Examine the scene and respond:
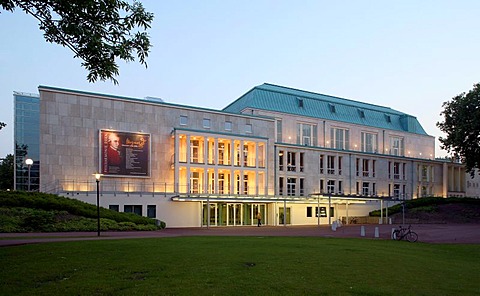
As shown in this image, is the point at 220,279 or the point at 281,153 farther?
the point at 281,153

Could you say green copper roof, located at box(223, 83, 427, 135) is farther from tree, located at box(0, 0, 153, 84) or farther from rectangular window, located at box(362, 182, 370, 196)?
tree, located at box(0, 0, 153, 84)

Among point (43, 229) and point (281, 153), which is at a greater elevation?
point (281, 153)

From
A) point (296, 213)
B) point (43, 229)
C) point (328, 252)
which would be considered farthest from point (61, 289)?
point (296, 213)

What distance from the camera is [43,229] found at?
31.2m

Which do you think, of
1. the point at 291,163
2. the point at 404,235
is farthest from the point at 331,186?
the point at 404,235

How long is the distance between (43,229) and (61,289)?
23475 mm

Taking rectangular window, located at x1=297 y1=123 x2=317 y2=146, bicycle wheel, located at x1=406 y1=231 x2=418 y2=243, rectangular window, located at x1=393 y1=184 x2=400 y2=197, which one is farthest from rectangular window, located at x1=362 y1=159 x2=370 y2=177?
bicycle wheel, located at x1=406 y1=231 x2=418 y2=243

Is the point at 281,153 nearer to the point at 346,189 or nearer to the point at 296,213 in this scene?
the point at 296,213

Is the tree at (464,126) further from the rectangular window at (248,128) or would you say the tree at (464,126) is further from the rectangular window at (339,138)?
the rectangular window at (248,128)

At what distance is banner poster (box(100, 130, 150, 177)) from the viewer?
44.5 meters

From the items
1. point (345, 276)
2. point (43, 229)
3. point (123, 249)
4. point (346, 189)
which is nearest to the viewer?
point (345, 276)

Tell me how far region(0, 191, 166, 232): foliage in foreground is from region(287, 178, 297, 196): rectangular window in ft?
76.2

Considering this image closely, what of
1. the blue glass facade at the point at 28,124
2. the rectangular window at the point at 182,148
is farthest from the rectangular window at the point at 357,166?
the blue glass facade at the point at 28,124

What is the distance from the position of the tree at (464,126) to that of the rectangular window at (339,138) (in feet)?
41.3
